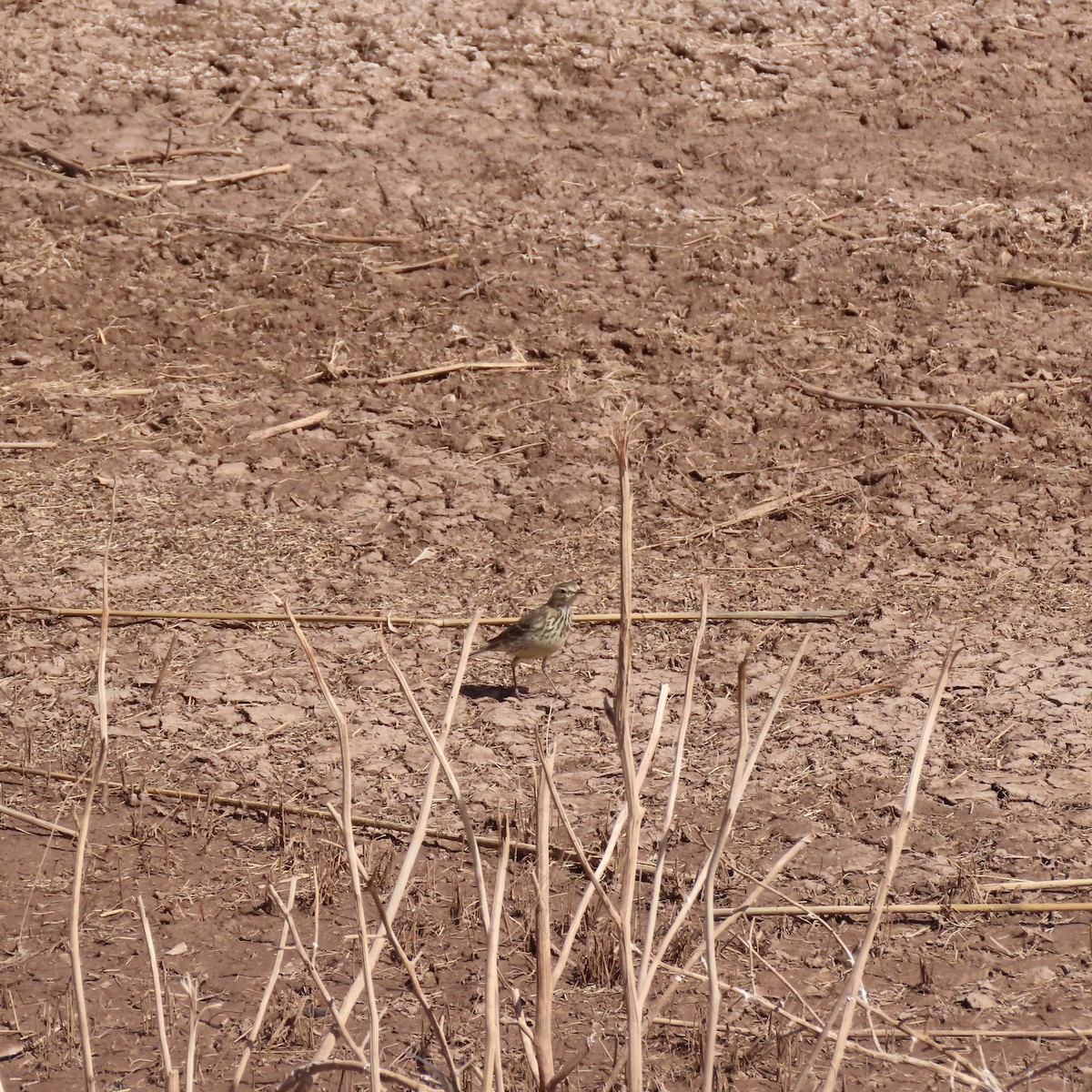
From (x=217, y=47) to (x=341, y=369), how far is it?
503cm

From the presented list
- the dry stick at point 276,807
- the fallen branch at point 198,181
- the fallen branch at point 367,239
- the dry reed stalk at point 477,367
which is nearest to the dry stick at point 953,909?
the dry stick at point 276,807

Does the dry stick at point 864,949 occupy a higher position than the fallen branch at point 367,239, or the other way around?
the dry stick at point 864,949

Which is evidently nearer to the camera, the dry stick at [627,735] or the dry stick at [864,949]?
the dry stick at [627,735]

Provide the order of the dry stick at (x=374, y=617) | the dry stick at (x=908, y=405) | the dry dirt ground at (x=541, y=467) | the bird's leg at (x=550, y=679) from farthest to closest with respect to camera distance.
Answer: the dry stick at (x=908, y=405), the dry stick at (x=374, y=617), the bird's leg at (x=550, y=679), the dry dirt ground at (x=541, y=467)

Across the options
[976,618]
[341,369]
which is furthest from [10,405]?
→ [976,618]

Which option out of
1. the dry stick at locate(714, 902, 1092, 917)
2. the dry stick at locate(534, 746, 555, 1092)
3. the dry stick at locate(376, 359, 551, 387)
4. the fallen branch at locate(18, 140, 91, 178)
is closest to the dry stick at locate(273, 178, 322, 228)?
the fallen branch at locate(18, 140, 91, 178)

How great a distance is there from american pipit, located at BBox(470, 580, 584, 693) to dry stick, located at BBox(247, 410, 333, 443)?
9.28ft

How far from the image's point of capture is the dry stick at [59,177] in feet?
38.5

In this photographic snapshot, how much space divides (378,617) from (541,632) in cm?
108

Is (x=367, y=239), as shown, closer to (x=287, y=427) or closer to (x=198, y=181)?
(x=198, y=181)

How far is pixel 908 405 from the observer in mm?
9383

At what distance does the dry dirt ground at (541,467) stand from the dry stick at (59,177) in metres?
0.03

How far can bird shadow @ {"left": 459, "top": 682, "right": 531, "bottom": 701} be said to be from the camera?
284 inches

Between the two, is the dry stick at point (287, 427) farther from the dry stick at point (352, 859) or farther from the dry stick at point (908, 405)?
the dry stick at point (352, 859)
